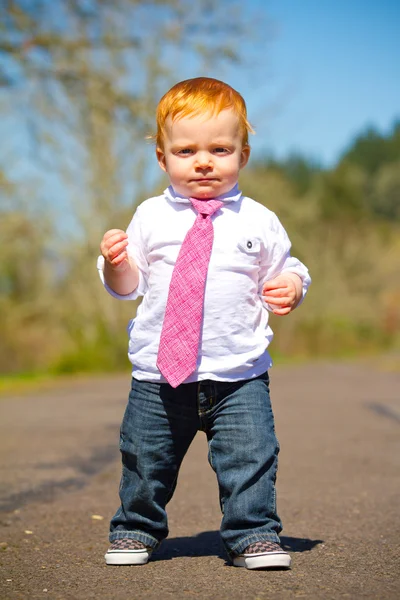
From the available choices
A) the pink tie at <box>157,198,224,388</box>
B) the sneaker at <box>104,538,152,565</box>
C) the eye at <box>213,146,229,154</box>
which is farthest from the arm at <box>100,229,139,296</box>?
the sneaker at <box>104,538,152,565</box>

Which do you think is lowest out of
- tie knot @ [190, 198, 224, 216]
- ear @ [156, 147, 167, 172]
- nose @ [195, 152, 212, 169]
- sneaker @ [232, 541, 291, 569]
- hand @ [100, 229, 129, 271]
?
sneaker @ [232, 541, 291, 569]

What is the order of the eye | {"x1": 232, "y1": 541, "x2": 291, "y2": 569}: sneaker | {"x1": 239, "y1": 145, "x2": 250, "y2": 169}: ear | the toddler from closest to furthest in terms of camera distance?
1. {"x1": 232, "y1": 541, "x2": 291, "y2": 569}: sneaker
2. the toddler
3. the eye
4. {"x1": 239, "y1": 145, "x2": 250, "y2": 169}: ear

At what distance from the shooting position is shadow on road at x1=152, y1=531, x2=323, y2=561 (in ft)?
11.5

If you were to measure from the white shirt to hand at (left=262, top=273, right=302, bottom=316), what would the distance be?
2.9 inches

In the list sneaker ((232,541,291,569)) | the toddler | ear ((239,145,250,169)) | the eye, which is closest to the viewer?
sneaker ((232,541,291,569))

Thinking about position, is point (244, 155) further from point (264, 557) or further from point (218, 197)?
point (264, 557)

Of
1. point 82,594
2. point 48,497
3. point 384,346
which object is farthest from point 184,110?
point 384,346

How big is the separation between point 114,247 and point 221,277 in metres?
0.38

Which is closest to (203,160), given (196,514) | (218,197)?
(218,197)

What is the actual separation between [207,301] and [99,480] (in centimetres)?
251

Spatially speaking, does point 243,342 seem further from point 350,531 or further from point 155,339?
point 350,531

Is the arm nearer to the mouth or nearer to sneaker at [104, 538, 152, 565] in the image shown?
the mouth

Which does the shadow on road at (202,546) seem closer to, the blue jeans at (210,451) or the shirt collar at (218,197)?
the blue jeans at (210,451)

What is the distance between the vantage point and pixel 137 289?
344cm
